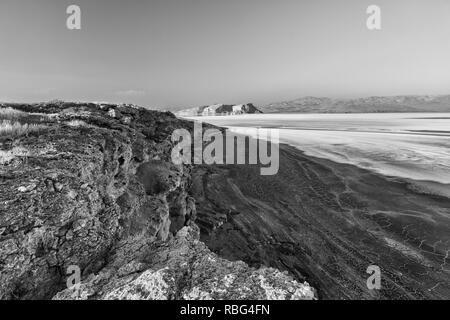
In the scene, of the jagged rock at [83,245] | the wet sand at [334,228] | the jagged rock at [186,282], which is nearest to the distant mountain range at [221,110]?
the wet sand at [334,228]

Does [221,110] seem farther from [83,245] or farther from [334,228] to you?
[83,245]

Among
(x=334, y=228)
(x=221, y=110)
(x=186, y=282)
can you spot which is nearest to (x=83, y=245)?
(x=186, y=282)

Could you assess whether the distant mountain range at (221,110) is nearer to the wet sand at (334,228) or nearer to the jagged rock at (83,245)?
Answer: the wet sand at (334,228)

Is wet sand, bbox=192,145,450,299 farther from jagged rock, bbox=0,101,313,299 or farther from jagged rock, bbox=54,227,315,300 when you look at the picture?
jagged rock, bbox=0,101,313,299
